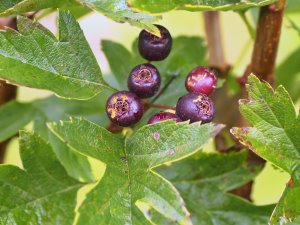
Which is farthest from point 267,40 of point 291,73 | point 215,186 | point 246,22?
point 291,73

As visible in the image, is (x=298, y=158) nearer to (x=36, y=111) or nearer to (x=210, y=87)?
(x=210, y=87)

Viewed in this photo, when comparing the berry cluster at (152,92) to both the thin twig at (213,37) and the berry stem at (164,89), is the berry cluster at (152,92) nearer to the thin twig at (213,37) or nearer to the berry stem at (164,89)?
the berry stem at (164,89)

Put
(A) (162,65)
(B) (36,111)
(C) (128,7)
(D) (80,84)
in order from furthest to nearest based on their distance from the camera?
(B) (36,111) < (A) (162,65) < (D) (80,84) < (C) (128,7)

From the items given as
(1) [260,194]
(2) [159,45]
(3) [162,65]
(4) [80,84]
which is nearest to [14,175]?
(4) [80,84]

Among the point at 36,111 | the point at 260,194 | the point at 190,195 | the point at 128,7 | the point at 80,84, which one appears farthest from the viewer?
the point at 260,194

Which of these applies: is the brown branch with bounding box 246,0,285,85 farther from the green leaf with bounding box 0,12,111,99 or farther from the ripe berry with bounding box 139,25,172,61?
the green leaf with bounding box 0,12,111,99

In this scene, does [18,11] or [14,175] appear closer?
[18,11]

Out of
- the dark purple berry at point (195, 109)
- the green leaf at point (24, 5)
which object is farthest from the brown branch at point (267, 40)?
the green leaf at point (24, 5)

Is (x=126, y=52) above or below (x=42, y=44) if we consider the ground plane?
below
